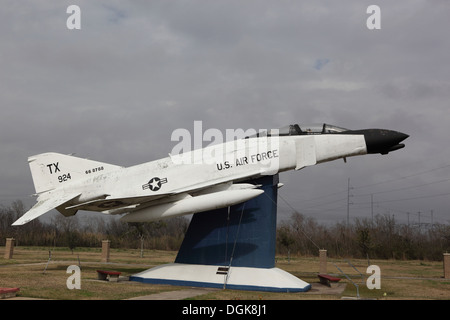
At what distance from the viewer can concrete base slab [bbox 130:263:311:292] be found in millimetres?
14938

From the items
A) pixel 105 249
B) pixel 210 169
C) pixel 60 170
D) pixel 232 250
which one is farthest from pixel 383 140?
pixel 105 249

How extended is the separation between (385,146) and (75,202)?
12.9m

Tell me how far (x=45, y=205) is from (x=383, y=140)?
1390 centimetres

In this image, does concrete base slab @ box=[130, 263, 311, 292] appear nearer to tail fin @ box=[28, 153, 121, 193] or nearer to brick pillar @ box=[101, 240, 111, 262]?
tail fin @ box=[28, 153, 121, 193]

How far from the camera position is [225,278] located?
1534cm

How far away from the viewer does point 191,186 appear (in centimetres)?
1560

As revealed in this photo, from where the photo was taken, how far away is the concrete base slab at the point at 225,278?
1494cm

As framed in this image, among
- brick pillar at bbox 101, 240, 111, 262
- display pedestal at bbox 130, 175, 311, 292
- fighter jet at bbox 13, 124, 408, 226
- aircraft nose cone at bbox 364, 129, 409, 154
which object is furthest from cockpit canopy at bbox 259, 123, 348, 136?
brick pillar at bbox 101, 240, 111, 262

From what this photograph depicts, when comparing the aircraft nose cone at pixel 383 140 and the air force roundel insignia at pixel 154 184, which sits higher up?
the aircraft nose cone at pixel 383 140

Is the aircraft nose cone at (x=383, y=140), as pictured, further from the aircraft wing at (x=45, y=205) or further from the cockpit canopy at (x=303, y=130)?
the aircraft wing at (x=45, y=205)

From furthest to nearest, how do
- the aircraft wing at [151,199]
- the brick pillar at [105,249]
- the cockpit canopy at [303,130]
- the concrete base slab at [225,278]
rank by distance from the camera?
1. the brick pillar at [105,249]
2. the cockpit canopy at [303,130]
3. the aircraft wing at [151,199]
4. the concrete base slab at [225,278]

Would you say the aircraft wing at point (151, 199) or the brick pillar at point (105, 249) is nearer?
the aircraft wing at point (151, 199)

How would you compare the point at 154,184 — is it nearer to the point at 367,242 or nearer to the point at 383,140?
the point at 383,140

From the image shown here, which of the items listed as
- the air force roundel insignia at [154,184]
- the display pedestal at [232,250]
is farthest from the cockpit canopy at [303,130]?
the air force roundel insignia at [154,184]
